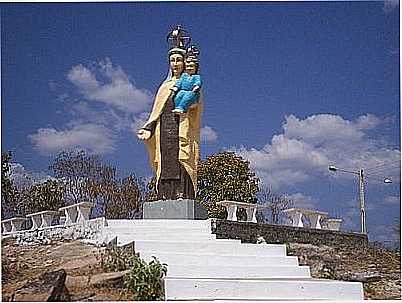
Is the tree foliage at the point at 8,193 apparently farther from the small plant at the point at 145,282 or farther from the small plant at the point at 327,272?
the small plant at the point at 327,272

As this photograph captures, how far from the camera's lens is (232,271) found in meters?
8.02

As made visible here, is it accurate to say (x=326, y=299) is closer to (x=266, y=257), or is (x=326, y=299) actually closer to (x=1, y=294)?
(x=266, y=257)

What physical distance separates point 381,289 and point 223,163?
22.9 ft

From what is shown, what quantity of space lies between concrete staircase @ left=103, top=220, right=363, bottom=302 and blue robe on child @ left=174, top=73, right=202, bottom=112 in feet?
4.59

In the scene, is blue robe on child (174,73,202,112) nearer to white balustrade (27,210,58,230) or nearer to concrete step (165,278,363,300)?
white balustrade (27,210,58,230)

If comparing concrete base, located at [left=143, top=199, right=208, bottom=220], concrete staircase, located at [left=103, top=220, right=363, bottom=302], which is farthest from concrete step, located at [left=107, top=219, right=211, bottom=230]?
concrete base, located at [left=143, top=199, right=208, bottom=220]

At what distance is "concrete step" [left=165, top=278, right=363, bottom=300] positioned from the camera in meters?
7.39

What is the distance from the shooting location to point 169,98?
9508 millimetres

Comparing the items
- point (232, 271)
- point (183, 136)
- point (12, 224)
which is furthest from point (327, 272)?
point (12, 224)

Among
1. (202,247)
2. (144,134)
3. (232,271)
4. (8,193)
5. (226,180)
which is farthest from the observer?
(226,180)

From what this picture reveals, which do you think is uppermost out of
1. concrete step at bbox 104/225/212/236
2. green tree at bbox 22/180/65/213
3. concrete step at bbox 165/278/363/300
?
green tree at bbox 22/180/65/213

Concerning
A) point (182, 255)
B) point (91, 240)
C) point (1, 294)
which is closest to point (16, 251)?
point (91, 240)

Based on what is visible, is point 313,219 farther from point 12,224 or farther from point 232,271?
point 12,224

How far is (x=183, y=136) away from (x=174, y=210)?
2.89 ft
